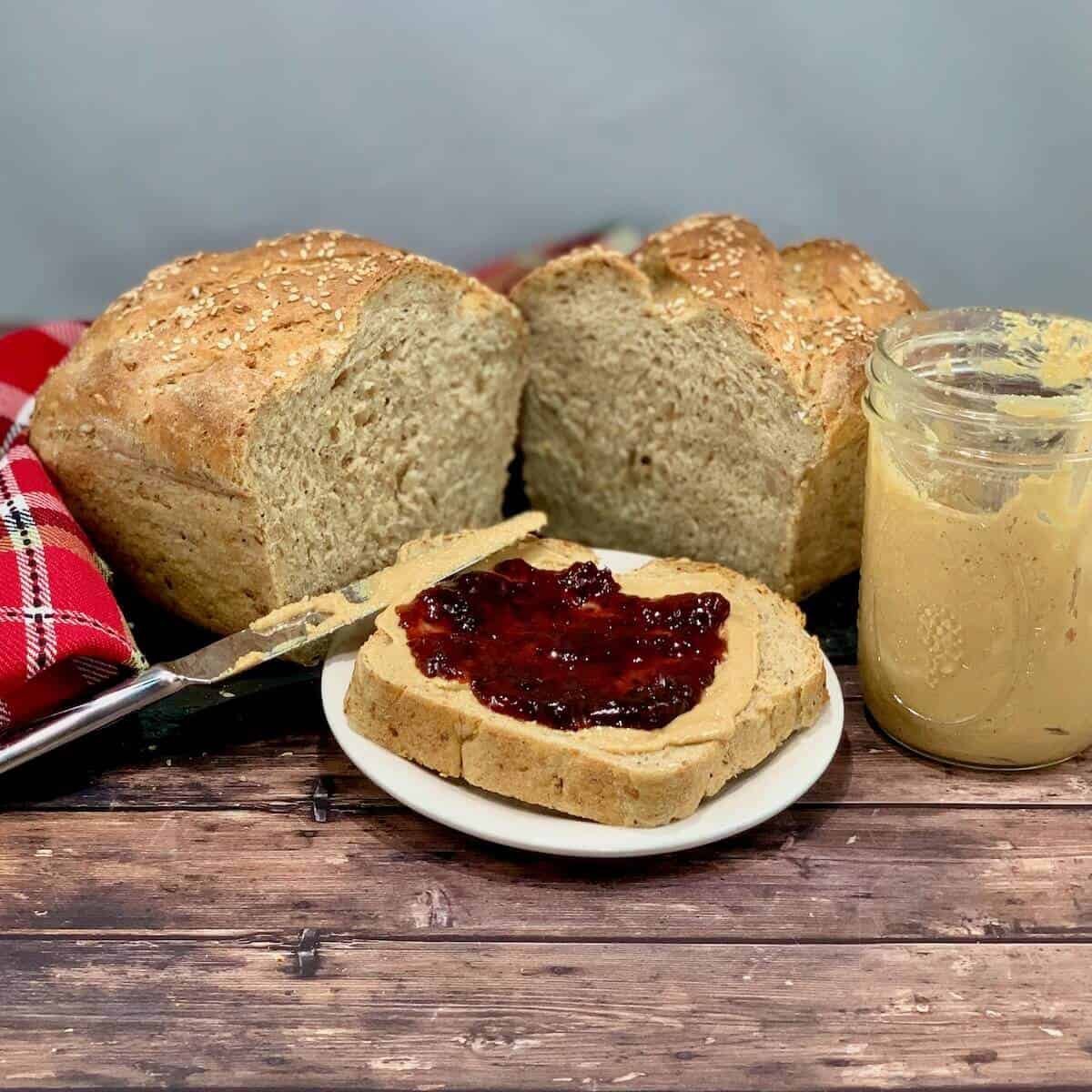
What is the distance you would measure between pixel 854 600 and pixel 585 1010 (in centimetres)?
165

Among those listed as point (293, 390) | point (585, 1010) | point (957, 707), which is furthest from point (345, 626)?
point (957, 707)

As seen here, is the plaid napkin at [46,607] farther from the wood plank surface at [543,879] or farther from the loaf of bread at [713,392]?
the loaf of bread at [713,392]

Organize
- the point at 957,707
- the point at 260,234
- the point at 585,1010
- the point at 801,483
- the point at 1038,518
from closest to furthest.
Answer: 1. the point at 585,1010
2. the point at 1038,518
3. the point at 957,707
4. the point at 801,483
5. the point at 260,234

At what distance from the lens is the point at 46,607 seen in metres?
2.66

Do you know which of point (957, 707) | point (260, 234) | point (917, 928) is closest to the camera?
point (917, 928)

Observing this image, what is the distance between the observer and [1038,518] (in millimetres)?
2420

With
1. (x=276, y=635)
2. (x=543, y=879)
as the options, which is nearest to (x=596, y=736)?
(x=543, y=879)

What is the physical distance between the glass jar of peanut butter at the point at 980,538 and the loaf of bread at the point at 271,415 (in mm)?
1106

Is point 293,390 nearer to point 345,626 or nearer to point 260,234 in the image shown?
point 345,626

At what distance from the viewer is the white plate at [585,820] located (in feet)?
7.54

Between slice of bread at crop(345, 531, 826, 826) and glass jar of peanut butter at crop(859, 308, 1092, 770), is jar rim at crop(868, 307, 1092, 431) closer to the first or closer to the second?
glass jar of peanut butter at crop(859, 308, 1092, 770)

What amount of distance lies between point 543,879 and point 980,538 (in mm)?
1048

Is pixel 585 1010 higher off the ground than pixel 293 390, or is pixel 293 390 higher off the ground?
pixel 293 390

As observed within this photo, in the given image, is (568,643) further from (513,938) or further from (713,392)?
(713,392)
